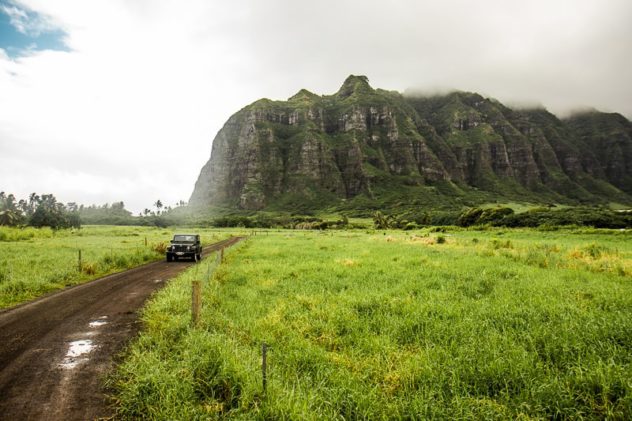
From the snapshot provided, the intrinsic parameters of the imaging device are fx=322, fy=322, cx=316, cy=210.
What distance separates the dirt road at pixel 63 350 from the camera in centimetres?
529

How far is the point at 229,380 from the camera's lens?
19.0ft

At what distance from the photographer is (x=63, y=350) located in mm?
7539

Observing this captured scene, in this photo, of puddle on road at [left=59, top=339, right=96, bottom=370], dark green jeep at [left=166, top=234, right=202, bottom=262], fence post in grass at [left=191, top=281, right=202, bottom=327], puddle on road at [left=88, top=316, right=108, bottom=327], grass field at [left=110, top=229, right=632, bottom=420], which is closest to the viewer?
grass field at [left=110, top=229, right=632, bottom=420]

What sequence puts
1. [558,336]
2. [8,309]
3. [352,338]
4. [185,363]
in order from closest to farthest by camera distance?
[185,363] < [558,336] < [352,338] < [8,309]

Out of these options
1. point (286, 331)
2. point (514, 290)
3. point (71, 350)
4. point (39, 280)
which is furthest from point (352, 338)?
point (39, 280)

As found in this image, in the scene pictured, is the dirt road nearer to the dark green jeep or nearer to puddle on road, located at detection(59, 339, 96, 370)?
puddle on road, located at detection(59, 339, 96, 370)

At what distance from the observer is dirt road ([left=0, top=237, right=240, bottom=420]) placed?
208 inches

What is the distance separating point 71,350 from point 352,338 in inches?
263

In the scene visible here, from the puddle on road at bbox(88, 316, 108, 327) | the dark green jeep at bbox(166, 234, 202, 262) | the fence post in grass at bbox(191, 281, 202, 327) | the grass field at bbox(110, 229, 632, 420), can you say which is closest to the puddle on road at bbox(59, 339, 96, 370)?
the grass field at bbox(110, 229, 632, 420)

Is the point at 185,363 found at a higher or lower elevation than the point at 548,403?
higher

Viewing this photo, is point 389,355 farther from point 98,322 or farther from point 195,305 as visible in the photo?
point 98,322

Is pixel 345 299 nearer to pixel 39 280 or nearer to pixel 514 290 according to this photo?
pixel 514 290

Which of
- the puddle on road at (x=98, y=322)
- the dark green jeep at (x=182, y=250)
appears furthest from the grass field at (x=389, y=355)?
the dark green jeep at (x=182, y=250)

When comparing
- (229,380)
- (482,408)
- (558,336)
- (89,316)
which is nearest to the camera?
(482,408)
